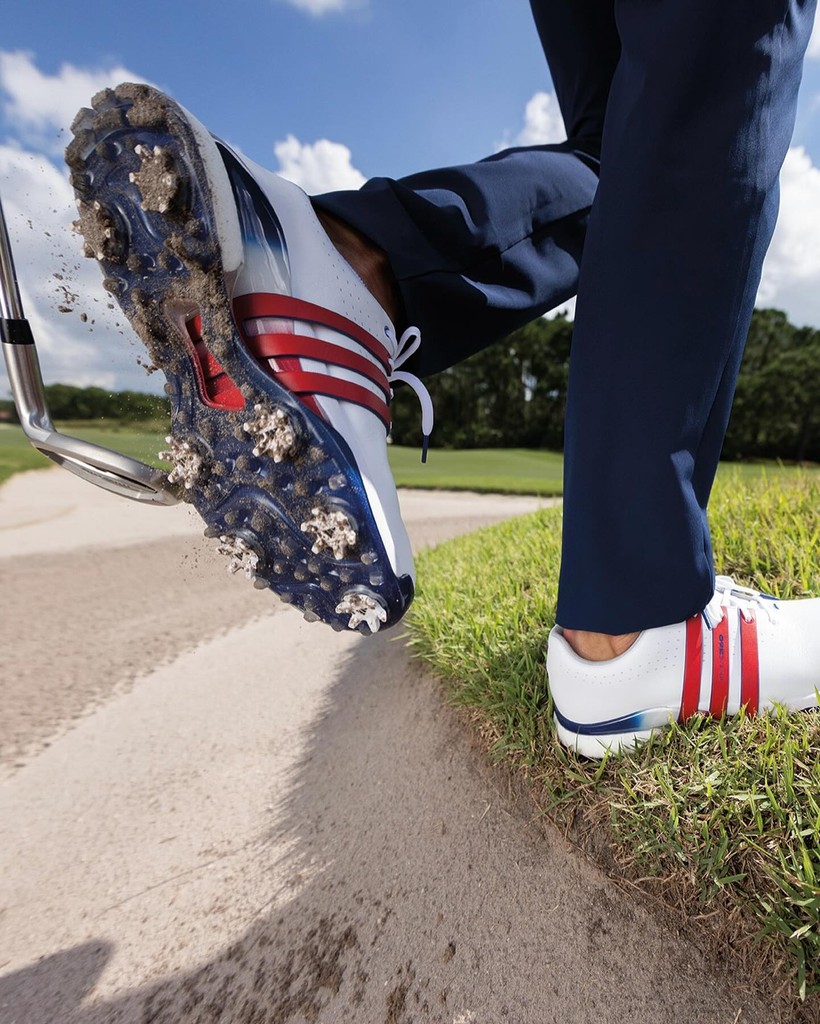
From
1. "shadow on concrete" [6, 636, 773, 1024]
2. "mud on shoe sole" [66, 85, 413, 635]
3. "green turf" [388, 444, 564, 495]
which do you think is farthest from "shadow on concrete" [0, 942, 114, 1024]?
"green turf" [388, 444, 564, 495]

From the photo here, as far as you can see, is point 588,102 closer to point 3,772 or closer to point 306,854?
point 306,854

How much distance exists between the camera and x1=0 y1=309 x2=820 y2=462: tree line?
19500 millimetres

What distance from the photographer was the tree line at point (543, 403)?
64.2 feet

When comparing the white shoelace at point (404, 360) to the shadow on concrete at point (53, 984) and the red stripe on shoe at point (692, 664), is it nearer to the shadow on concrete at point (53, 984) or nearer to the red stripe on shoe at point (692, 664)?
the red stripe on shoe at point (692, 664)

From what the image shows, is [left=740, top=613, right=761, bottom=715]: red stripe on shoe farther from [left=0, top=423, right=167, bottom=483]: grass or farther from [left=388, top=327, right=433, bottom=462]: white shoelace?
[left=0, top=423, right=167, bottom=483]: grass

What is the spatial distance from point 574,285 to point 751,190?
37 centimetres

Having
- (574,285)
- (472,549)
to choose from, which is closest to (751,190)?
(574,285)

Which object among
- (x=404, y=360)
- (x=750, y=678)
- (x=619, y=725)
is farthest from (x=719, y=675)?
(x=404, y=360)

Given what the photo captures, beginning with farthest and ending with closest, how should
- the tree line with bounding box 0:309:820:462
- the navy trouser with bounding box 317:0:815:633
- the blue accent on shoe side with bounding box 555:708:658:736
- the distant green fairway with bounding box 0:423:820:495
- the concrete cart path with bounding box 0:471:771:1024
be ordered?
the tree line with bounding box 0:309:820:462
the distant green fairway with bounding box 0:423:820:495
the blue accent on shoe side with bounding box 555:708:658:736
the concrete cart path with bounding box 0:471:771:1024
the navy trouser with bounding box 317:0:815:633

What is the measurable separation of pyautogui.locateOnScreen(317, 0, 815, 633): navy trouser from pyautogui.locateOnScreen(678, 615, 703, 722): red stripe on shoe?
0.15 ft

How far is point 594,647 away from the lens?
84 centimetres

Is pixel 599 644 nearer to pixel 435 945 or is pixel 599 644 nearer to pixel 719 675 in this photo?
pixel 719 675

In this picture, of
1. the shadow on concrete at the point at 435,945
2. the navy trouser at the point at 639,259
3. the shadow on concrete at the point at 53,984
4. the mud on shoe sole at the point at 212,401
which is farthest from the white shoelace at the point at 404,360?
the shadow on concrete at the point at 53,984

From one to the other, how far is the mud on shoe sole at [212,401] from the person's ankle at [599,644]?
0.88 feet
